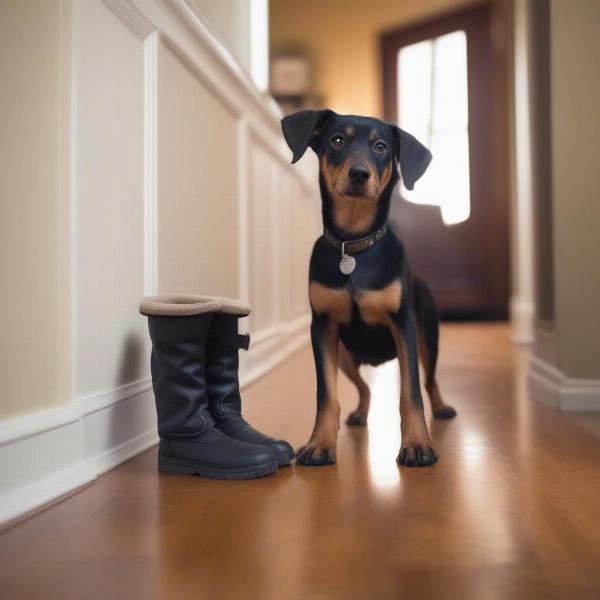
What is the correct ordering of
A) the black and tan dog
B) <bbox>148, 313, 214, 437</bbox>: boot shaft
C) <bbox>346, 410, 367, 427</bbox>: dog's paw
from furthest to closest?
<bbox>346, 410, 367, 427</bbox>: dog's paw → the black and tan dog → <bbox>148, 313, 214, 437</bbox>: boot shaft

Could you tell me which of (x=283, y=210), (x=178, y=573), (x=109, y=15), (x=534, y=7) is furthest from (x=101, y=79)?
(x=283, y=210)

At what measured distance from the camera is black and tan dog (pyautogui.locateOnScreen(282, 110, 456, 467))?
1.52m

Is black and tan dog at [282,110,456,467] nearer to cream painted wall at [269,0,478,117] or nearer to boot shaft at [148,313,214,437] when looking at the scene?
boot shaft at [148,313,214,437]

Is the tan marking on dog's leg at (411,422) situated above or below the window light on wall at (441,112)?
below

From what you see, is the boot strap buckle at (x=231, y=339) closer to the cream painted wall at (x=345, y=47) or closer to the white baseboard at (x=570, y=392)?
the white baseboard at (x=570, y=392)

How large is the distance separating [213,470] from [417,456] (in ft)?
1.36

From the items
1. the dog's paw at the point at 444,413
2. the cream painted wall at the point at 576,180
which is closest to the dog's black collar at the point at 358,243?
the dog's paw at the point at 444,413

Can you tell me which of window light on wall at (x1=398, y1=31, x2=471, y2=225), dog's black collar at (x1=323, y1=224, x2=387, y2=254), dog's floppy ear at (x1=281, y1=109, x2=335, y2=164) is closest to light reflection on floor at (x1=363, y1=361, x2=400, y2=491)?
dog's black collar at (x1=323, y1=224, x2=387, y2=254)

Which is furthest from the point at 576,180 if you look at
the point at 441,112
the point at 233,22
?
the point at 441,112

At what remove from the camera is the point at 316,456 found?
1.50 metres

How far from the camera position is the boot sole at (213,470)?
54.6 inches

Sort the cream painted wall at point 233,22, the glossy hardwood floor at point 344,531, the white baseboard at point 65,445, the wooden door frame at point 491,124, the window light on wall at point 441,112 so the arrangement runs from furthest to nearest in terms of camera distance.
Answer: the window light on wall at point 441,112 → the wooden door frame at point 491,124 → the cream painted wall at point 233,22 → the white baseboard at point 65,445 → the glossy hardwood floor at point 344,531

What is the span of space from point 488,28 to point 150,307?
552cm

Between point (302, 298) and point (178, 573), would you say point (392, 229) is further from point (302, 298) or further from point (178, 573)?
point (302, 298)
